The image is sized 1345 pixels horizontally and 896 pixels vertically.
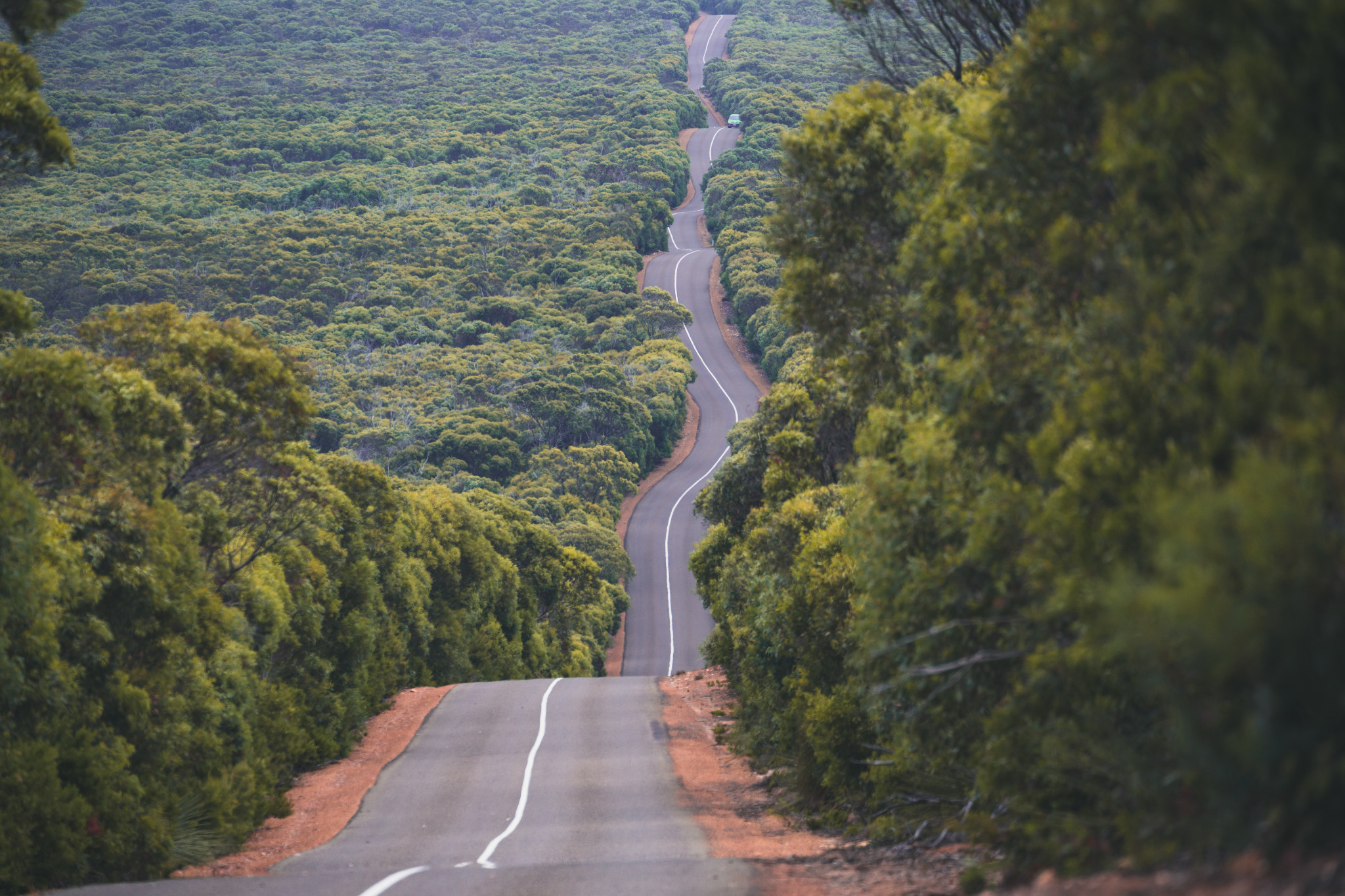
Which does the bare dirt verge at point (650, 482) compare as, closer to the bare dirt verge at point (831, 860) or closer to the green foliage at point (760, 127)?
the green foliage at point (760, 127)

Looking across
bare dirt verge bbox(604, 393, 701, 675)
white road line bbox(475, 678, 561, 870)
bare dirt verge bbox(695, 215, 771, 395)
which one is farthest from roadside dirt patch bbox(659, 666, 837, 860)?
bare dirt verge bbox(695, 215, 771, 395)

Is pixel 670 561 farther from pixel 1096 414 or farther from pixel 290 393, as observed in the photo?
pixel 1096 414

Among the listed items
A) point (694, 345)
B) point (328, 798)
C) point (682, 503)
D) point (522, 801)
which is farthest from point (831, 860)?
point (694, 345)

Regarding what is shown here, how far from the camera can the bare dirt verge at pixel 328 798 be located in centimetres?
1360

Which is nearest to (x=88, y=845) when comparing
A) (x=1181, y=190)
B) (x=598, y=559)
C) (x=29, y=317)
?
(x=29, y=317)

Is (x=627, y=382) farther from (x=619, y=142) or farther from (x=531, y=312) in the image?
(x=619, y=142)

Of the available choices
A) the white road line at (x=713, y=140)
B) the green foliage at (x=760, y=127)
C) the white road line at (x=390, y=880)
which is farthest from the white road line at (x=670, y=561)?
the white road line at (x=713, y=140)

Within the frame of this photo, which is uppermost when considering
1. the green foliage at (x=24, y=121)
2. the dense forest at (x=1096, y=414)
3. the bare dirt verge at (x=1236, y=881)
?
the green foliage at (x=24, y=121)

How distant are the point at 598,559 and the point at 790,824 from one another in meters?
Result: 35.9

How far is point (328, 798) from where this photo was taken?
18.4m

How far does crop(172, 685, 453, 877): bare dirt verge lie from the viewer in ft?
44.6

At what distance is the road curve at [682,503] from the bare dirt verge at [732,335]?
18.9 inches

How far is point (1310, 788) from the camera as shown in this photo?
12.6ft

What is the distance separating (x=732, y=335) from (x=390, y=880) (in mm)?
76672
